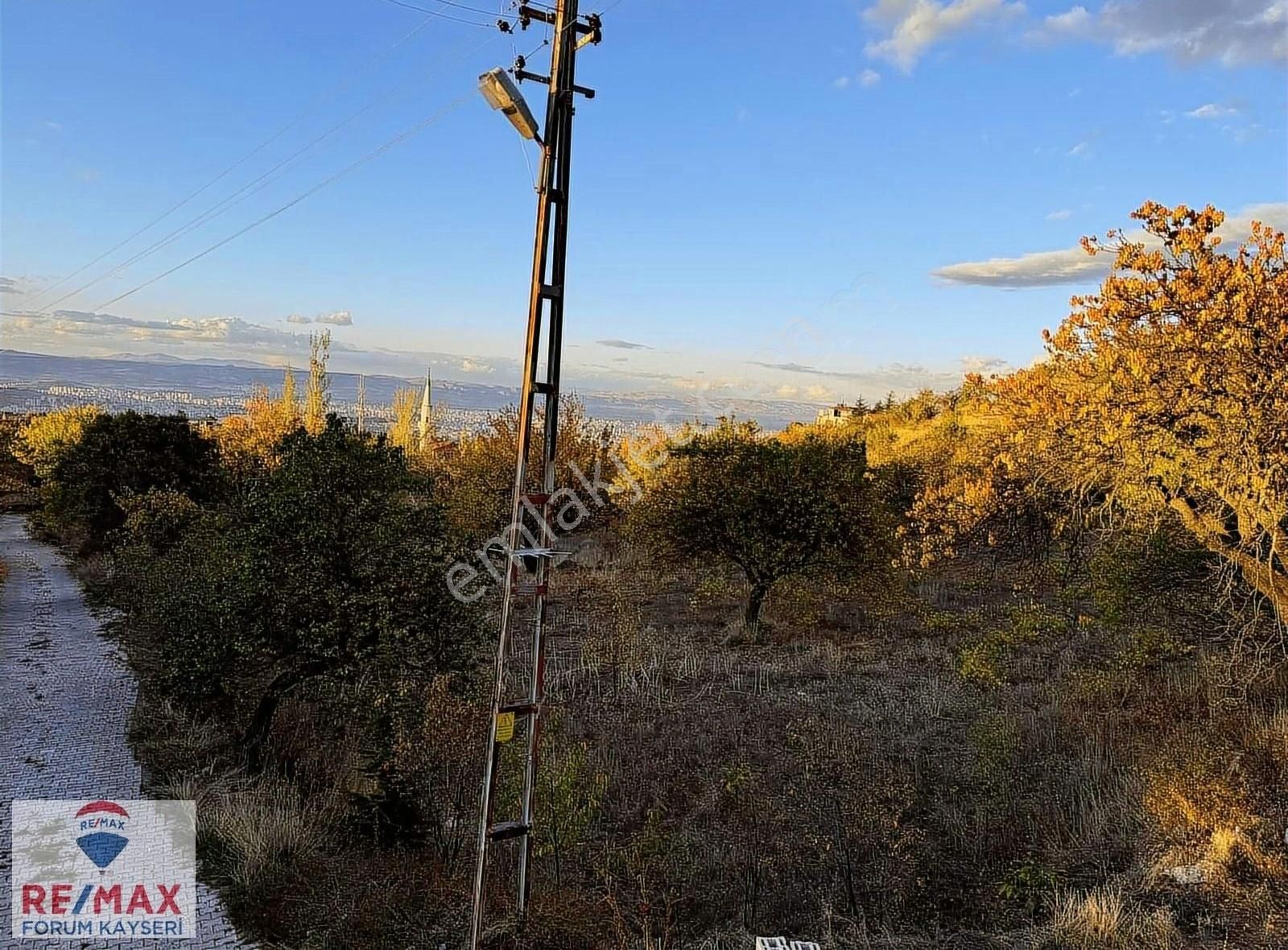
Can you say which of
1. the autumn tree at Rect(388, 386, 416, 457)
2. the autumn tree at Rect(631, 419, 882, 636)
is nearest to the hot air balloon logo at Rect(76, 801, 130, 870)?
the autumn tree at Rect(631, 419, 882, 636)

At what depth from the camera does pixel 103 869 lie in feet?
17.5

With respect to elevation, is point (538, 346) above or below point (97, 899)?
above

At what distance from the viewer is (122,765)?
23.7ft

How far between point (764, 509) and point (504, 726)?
9403 millimetres

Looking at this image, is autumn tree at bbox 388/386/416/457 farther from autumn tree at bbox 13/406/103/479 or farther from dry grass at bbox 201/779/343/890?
dry grass at bbox 201/779/343/890

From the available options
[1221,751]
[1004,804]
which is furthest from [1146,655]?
[1004,804]

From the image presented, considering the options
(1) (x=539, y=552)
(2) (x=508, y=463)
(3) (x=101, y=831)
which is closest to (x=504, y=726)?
(1) (x=539, y=552)

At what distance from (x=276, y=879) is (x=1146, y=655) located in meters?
10.9

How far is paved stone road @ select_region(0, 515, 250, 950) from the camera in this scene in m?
4.91

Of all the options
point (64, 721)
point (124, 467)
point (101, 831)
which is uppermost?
point (124, 467)

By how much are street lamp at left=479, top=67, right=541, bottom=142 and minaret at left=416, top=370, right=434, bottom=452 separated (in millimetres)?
30128

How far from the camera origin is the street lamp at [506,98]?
4289 millimetres

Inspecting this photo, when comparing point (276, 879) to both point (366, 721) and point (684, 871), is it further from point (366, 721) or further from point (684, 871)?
point (684, 871)

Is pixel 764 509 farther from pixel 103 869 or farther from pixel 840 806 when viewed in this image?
pixel 103 869
